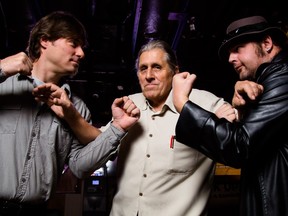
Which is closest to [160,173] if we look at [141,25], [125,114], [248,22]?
[125,114]

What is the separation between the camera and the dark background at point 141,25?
3.47 metres

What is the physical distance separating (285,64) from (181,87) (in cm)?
52

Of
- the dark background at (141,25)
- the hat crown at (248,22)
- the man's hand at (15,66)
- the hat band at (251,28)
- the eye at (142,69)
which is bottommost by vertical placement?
the man's hand at (15,66)

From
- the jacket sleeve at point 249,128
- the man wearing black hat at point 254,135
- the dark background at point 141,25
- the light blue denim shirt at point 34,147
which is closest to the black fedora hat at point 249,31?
the man wearing black hat at point 254,135

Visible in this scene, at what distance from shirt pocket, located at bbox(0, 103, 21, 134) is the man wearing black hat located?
3.19 ft

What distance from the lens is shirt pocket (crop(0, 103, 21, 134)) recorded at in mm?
1672

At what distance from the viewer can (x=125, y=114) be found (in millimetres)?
1868

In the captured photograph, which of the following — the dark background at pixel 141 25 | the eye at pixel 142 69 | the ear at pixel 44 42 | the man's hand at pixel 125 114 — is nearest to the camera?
the man's hand at pixel 125 114

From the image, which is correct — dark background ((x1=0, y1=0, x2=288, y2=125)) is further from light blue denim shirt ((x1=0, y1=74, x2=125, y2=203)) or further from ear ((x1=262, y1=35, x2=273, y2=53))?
light blue denim shirt ((x1=0, y1=74, x2=125, y2=203))

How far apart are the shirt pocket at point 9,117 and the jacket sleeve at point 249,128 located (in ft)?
3.27

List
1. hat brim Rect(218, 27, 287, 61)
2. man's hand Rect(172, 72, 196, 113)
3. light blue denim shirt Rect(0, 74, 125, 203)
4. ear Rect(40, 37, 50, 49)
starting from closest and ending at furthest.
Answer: man's hand Rect(172, 72, 196, 113) < light blue denim shirt Rect(0, 74, 125, 203) < hat brim Rect(218, 27, 287, 61) < ear Rect(40, 37, 50, 49)

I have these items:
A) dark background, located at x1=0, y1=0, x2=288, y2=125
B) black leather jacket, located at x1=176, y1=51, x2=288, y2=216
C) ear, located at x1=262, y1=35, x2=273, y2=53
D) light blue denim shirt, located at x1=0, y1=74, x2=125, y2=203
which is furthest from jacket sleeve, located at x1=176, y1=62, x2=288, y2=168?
dark background, located at x1=0, y1=0, x2=288, y2=125

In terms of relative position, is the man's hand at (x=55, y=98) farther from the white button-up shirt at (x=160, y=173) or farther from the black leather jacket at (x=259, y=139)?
the black leather jacket at (x=259, y=139)

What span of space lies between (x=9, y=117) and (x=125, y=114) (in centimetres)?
71
